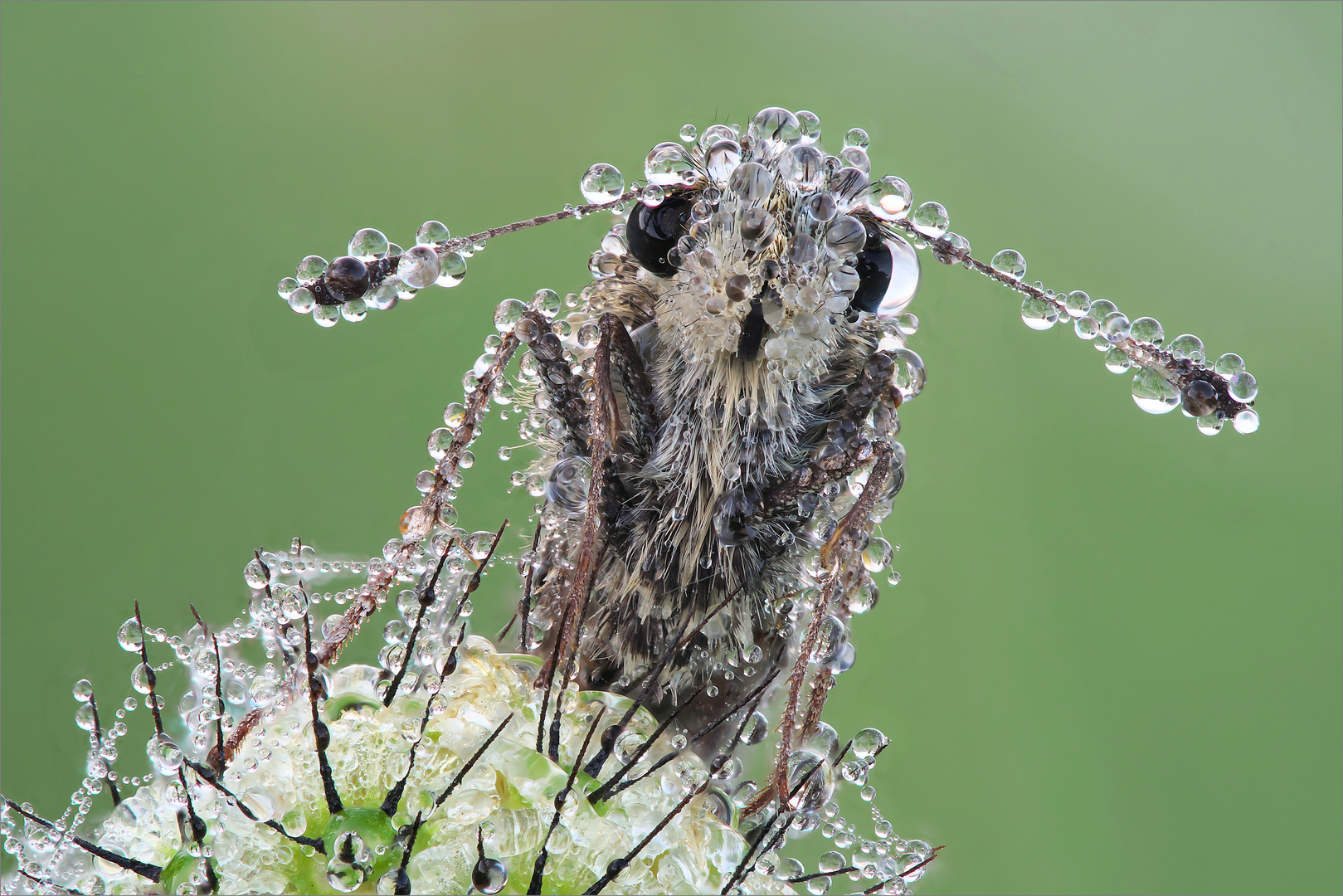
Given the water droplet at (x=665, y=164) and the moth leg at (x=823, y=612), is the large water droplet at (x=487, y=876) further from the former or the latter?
the water droplet at (x=665, y=164)

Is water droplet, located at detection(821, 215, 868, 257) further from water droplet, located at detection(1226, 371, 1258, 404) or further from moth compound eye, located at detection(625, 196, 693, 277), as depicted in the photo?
water droplet, located at detection(1226, 371, 1258, 404)

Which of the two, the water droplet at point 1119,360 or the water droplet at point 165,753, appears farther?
the water droplet at point 1119,360

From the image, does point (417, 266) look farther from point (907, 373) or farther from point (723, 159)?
point (907, 373)

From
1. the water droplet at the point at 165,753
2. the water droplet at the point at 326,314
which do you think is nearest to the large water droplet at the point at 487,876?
the water droplet at the point at 165,753

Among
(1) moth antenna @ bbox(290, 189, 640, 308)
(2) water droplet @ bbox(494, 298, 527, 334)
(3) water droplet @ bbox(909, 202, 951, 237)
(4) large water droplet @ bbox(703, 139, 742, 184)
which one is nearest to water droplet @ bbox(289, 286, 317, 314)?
(1) moth antenna @ bbox(290, 189, 640, 308)

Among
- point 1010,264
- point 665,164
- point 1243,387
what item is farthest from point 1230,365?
point 665,164

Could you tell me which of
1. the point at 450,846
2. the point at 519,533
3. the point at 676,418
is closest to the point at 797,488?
the point at 676,418
